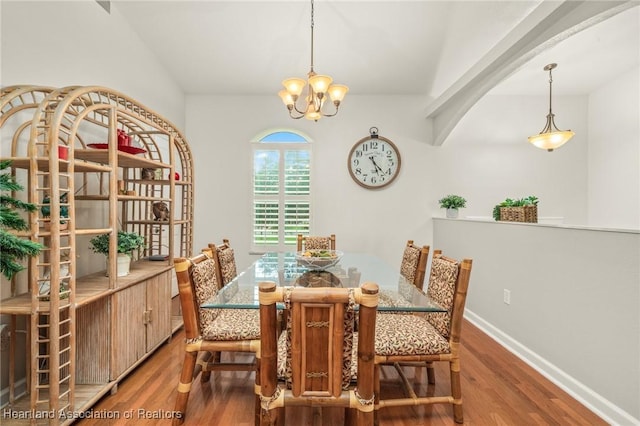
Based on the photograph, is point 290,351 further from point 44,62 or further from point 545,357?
point 44,62

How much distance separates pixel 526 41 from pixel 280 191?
3.02m

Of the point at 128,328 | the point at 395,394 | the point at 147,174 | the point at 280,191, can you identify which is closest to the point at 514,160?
the point at 280,191

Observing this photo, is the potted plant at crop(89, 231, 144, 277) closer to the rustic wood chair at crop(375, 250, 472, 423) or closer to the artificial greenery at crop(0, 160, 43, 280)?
the artificial greenery at crop(0, 160, 43, 280)

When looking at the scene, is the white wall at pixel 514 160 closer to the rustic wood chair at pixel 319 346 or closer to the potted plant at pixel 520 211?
the potted plant at pixel 520 211

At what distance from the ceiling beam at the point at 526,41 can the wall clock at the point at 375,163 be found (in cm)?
78

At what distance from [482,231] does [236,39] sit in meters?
3.35

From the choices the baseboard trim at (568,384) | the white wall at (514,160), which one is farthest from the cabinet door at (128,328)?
the white wall at (514,160)

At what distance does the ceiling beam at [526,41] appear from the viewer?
1825mm

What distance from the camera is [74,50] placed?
2324 millimetres

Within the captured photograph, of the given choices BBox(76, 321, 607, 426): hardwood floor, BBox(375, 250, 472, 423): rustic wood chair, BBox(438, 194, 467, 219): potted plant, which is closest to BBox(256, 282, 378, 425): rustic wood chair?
BBox(375, 250, 472, 423): rustic wood chair

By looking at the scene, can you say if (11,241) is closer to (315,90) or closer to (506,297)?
(315,90)

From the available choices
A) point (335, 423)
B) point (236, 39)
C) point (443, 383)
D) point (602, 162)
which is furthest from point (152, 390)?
point (602, 162)

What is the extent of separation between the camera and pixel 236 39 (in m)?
3.25

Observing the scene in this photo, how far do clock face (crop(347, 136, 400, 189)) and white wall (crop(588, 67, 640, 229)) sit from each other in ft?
8.96
